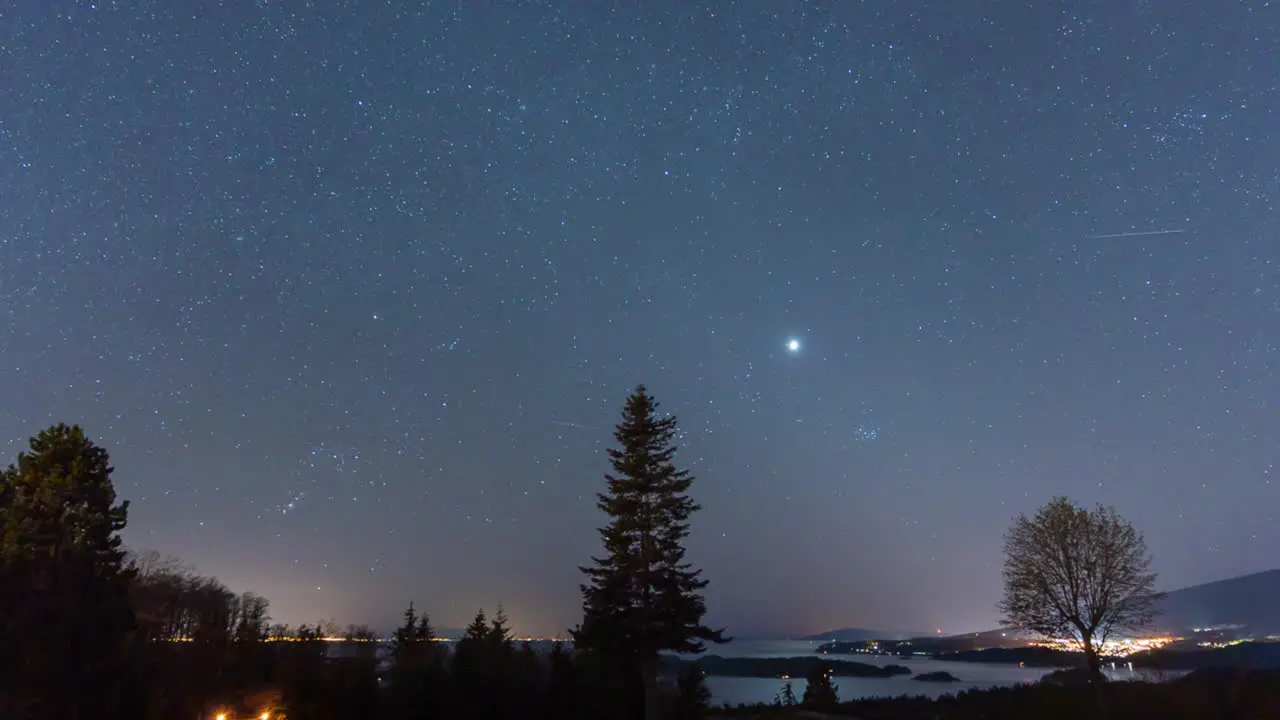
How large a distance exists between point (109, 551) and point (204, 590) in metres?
48.7

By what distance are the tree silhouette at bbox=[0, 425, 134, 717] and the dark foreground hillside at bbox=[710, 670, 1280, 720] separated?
2509cm

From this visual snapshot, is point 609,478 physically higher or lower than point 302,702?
higher

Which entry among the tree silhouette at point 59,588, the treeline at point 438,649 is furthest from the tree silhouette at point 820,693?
the tree silhouette at point 59,588

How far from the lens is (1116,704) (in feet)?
102

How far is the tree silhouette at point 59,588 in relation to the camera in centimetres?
1945

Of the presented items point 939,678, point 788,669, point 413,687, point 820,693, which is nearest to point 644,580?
point 413,687

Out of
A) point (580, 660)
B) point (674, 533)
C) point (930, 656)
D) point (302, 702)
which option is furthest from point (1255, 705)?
point (930, 656)

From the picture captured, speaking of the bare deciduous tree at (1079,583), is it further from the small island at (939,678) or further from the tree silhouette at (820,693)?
the small island at (939,678)

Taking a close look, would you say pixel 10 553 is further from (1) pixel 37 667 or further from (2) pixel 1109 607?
(2) pixel 1109 607

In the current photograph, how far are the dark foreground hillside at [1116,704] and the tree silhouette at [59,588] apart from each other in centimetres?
2509

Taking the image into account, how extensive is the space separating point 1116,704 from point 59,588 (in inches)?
1593

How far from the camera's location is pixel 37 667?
19.5 metres

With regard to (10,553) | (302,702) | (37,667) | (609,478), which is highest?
(609,478)

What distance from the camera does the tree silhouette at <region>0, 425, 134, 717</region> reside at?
19.5 metres
